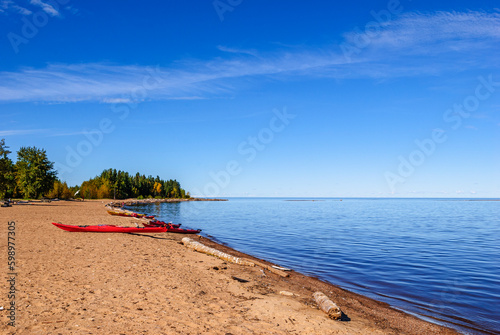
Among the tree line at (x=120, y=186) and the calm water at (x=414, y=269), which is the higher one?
the tree line at (x=120, y=186)

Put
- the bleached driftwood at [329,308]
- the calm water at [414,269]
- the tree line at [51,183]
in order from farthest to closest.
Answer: the tree line at [51,183] → the calm water at [414,269] → the bleached driftwood at [329,308]

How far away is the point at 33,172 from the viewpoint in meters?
61.1

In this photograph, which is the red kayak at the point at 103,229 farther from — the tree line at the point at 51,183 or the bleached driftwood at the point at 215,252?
the tree line at the point at 51,183

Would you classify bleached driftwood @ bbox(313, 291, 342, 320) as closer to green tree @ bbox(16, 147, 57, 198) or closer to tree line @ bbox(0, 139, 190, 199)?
tree line @ bbox(0, 139, 190, 199)

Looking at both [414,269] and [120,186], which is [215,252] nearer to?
[414,269]

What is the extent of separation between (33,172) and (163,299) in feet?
217

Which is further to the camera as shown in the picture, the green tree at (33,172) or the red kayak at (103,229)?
the green tree at (33,172)

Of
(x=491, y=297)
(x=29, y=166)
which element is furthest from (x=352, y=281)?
(x=29, y=166)

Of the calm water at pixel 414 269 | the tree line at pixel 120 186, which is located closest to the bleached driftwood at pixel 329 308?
the calm water at pixel 414 269

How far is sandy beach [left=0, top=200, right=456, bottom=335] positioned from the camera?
25.6ft

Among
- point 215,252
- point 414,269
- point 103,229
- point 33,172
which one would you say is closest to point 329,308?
point 215,252

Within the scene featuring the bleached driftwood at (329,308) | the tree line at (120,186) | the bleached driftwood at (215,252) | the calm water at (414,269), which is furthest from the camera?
the tree line at (120,186)

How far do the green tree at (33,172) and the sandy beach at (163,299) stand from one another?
55.6 metres

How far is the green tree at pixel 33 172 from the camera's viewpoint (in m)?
61.0
